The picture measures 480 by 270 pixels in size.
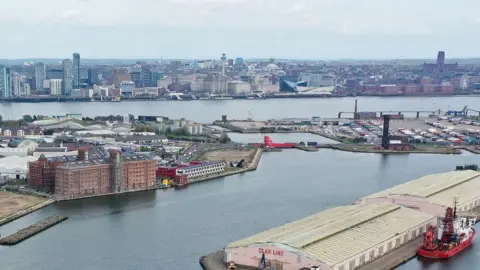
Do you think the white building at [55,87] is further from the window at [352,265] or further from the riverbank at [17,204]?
the window at [352,265]

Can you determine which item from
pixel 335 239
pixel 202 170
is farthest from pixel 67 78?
pixel 335 239

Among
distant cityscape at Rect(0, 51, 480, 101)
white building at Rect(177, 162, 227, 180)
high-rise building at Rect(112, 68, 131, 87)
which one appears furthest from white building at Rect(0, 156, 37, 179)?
high-rise building at Rect(112, 68, 131, 87)

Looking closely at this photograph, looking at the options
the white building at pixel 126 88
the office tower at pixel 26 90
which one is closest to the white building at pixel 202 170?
the white building at pixel 126 88

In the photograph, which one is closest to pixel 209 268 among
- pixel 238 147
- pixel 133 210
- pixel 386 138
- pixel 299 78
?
pixel 133 210

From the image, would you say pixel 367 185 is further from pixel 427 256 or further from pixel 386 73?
pixel 386 73

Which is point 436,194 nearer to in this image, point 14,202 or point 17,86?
point 14,202

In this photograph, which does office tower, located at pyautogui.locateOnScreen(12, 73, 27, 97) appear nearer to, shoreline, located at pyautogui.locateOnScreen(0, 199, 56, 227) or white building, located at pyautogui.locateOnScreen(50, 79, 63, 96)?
white building, located at pyautogui.locateOnScreen(50, 79, 63, 96)
